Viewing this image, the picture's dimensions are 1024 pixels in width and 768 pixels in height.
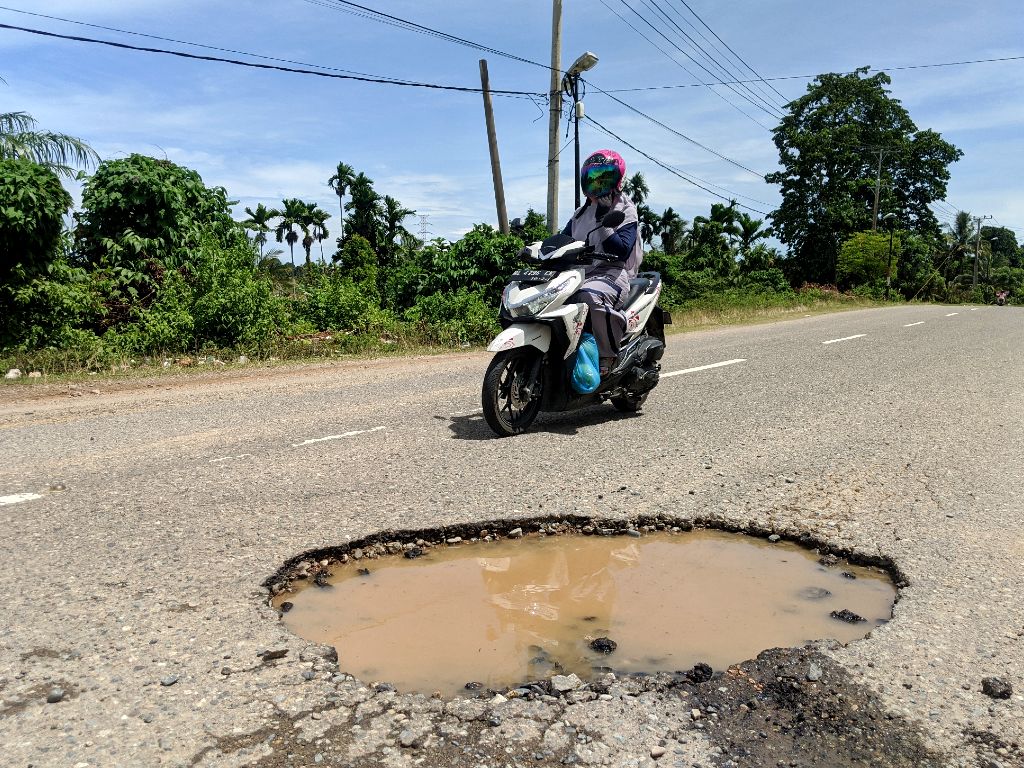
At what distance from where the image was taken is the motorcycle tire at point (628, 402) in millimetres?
6531

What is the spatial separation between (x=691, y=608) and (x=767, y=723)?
86cm

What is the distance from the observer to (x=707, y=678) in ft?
8.28

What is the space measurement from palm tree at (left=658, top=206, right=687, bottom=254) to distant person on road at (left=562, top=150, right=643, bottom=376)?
2121 inches

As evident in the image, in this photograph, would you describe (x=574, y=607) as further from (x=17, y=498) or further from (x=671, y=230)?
(x=671, y=230)

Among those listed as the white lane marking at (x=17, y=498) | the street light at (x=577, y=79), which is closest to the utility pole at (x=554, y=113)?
the street light at (x=577, y=79)

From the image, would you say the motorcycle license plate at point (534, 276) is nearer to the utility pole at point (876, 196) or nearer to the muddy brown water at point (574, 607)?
the muddy brown water at point (574, 607)

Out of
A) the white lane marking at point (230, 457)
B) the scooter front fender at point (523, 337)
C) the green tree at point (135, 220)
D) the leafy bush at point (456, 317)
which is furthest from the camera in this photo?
the leafy bush at point (456, 317)

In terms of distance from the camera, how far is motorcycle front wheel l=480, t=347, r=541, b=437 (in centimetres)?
557

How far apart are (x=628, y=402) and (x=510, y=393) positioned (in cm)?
129

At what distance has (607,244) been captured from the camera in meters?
6.00

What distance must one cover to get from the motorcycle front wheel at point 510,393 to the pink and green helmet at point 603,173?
1367 millimetres

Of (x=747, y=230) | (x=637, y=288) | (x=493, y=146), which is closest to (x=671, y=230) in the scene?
(x=747, y=230)

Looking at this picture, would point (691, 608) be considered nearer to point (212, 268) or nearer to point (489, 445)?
point (489, 445)

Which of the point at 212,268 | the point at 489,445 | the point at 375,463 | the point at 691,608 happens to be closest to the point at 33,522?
the point at 375,463
